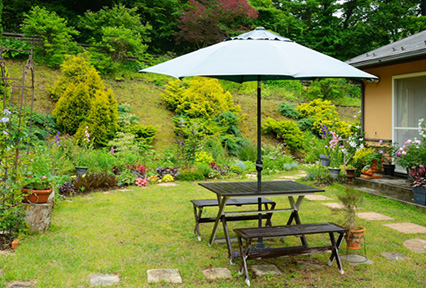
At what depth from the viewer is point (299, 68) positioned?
3061 mm

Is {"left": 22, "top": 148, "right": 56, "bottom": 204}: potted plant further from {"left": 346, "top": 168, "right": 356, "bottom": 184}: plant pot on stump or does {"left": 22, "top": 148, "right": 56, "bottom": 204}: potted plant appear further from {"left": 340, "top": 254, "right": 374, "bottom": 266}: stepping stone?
{"left": 346, "top": 168, "right": 356, "bottom": 184}: plant pot on stump

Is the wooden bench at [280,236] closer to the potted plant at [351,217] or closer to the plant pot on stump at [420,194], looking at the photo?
the potted plant at [351,217]

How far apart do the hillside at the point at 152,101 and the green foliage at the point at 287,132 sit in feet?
1.11

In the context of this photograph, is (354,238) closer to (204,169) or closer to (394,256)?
(394,256)

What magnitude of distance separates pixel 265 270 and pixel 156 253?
1124 millimetres

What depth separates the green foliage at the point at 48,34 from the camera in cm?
1259

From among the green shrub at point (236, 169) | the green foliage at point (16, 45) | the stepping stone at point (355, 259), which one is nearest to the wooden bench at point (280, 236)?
the stepping stone at point (355, 259)

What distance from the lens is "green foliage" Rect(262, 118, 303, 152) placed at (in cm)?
1156

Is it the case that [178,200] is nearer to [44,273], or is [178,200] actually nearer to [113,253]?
[113,253]

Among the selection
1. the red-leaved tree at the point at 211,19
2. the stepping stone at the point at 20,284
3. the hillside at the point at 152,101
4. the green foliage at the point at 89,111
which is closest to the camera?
the stepping stone at the point at 20,284

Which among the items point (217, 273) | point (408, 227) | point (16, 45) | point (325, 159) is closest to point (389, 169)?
point (325, 159)

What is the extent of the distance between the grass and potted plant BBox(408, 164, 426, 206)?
21cm

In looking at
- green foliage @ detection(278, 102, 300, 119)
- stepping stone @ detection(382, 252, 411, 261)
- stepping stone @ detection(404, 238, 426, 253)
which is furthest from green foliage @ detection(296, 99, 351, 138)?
stepping stone @ detection(382, 252, 411, 261)

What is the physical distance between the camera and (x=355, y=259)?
363 centimetres
